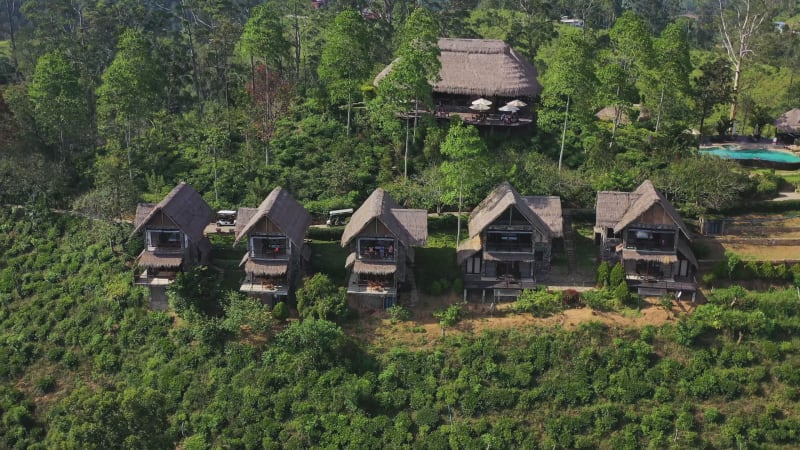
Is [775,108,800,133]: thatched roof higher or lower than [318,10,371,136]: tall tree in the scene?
lower

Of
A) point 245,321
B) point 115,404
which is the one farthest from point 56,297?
point 115,404

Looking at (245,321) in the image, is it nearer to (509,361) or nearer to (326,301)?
(326,301)

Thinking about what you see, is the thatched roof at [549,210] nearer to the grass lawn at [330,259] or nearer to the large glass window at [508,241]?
the large glass window at [508,241]

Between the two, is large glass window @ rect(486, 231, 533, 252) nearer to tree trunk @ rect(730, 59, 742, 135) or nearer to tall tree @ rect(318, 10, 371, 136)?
tall tree @ rect(318, 10, 371, 136)

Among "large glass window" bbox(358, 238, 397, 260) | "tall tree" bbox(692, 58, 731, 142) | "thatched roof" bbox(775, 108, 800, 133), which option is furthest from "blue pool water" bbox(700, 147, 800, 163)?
"large glass window" bbox(358, 238, 397, 260)

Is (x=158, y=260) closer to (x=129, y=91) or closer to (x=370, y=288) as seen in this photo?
(x=370, y=288)

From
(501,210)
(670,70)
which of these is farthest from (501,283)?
(670,70)

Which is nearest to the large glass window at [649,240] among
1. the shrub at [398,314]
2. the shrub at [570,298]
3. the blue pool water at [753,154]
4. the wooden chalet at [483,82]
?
the shrub at [570,298]
